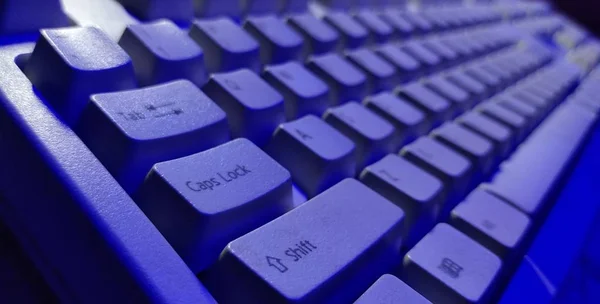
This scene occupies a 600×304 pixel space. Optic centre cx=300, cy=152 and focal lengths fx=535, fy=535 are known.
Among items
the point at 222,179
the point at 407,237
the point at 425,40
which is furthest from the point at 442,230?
the point at 425,40

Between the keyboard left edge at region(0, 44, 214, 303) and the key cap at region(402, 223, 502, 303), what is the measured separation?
151mm

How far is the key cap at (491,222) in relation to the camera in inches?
15.9

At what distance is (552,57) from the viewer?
3.32 ft

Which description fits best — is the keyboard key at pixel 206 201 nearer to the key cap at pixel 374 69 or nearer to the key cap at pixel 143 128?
the key cap at pixel 143 128

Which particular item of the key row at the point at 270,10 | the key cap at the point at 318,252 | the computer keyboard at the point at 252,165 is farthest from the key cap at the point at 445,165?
the key row at the point at 270,10

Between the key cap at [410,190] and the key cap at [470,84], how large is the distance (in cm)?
27

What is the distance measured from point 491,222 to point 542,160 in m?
0.19

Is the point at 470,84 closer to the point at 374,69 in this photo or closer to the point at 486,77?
the point at 486,77

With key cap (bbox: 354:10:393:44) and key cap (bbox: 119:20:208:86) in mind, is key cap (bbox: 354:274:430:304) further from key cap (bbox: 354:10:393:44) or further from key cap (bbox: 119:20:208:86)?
key cap (bbox: 354:10:393:44)

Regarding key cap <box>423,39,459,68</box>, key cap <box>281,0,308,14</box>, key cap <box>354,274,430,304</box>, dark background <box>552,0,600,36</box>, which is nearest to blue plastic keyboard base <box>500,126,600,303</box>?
key cap <box>354,274,430,304</box>

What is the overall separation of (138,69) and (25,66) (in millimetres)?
72

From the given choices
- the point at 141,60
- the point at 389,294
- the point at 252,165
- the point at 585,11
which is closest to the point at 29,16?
the point at 141,60

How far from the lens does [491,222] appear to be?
43 centimetres

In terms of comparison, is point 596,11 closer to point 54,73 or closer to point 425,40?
point 425,40
